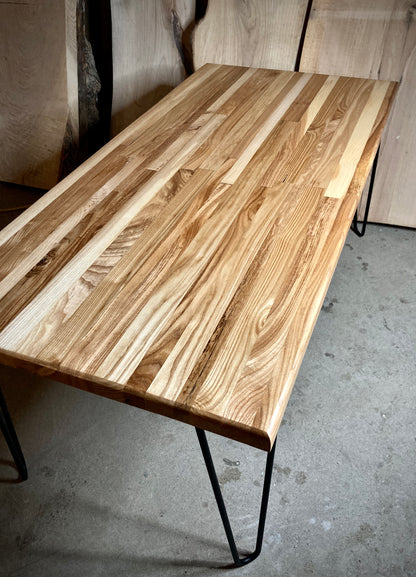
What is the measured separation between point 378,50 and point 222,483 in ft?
4.33

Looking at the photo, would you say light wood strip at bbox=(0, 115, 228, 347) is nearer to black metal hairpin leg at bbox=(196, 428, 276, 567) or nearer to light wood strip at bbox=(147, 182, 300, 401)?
light wood strip at bbox=(147, 182, 300, 401)

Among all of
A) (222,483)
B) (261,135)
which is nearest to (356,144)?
(261,135)

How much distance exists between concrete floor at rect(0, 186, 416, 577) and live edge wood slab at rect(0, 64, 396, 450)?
498mm

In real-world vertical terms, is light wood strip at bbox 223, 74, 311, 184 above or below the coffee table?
above

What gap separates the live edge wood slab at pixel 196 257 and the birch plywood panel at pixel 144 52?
47 cm

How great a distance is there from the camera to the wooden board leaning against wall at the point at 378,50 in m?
1.50

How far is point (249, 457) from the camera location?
119 centimetres

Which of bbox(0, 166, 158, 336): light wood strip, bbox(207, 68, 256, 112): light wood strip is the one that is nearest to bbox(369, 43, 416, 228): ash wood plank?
bbox(207, 68, 256, 112): light wood strip

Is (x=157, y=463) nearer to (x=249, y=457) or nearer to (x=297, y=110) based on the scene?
(x=249, y=457)

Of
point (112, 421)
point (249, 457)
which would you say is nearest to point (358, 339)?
point (249, 457)

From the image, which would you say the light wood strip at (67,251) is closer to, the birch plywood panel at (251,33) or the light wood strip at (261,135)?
the light wood strip at (261,135)

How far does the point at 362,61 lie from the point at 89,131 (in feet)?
3.27

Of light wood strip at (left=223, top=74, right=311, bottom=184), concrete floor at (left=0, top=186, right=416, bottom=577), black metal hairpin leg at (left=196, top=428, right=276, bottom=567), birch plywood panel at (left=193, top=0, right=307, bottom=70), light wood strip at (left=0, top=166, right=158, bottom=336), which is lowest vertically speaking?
concrete floor at (left=0, top=186, right=416, bottom=577)

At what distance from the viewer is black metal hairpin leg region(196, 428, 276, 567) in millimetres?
778
